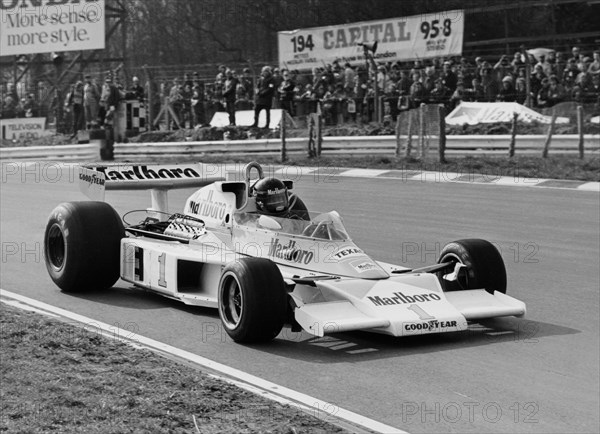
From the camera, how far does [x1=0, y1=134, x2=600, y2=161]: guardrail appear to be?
19.3 m

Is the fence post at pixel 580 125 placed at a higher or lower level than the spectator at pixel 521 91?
lower

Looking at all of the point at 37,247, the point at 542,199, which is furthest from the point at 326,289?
the point at 542,199

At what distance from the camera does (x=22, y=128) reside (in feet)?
96.8

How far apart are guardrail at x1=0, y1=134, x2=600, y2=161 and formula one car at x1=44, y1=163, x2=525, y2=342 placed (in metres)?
10.3

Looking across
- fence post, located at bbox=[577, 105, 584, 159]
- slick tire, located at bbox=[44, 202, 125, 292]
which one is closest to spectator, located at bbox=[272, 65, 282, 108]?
fence post, located at bbox=[577, 105, 584, 159]

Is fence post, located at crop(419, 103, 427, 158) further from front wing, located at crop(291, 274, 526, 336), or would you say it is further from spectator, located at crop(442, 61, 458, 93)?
front wing, located at crop(291, 274, 526, 336)

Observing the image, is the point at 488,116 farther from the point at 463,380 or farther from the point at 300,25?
the point at 463,380

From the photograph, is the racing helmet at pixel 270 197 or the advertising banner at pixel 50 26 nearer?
the racing helmet at pixel 270 197

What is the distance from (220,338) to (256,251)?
1117 millimetres

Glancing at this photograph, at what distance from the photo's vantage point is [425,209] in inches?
598

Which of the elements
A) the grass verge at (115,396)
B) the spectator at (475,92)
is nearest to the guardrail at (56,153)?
the spectator at (475,92)

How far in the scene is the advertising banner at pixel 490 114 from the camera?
2083cm

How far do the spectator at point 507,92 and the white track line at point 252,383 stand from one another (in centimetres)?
1467

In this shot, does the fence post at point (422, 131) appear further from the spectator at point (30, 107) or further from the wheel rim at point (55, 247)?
the spectator at point (30, 107)
